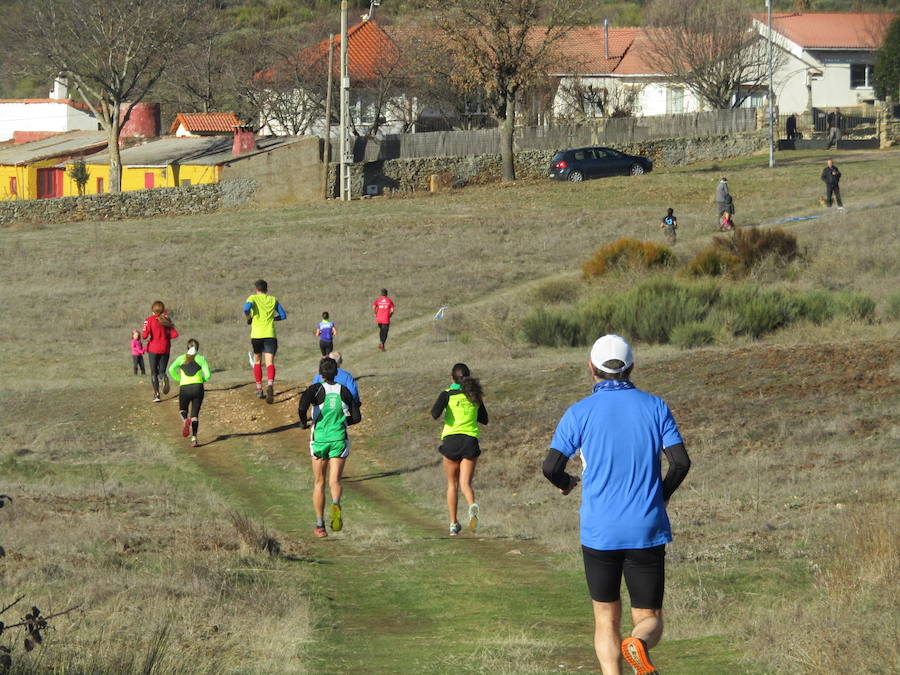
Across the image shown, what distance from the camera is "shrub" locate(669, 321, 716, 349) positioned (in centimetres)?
2341

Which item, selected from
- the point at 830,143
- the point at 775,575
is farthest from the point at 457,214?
the point at 775,575

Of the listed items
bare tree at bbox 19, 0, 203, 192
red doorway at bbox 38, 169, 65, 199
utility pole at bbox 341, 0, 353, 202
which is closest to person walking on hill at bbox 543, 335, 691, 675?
utility pole at bbox 341, 0, 353, 202

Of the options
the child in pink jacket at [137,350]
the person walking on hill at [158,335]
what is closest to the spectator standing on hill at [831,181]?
the child in pink jacket at [137,350]

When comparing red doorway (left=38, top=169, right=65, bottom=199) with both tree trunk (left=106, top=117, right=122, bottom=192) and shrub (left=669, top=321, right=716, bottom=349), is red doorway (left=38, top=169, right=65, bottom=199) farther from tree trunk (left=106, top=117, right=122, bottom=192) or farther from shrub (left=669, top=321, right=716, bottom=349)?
shrub (left=669, top=321, right=716, bottom=349)

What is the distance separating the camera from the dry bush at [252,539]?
1009cm

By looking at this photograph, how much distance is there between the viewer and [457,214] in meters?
46.8

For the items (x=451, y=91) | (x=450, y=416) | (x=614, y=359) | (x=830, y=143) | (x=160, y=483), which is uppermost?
(x=451, y=91)

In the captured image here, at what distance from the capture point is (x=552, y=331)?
25.7m

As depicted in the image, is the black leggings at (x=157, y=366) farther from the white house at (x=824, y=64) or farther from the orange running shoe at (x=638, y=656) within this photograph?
the white house at (x=824, y=64)

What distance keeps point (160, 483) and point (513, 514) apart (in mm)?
5019

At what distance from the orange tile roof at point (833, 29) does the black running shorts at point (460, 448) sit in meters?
64.9

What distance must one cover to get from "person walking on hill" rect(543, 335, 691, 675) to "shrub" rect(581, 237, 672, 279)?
2614 cm

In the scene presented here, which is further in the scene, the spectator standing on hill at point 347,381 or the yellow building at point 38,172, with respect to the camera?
the yellow building at point 38,172

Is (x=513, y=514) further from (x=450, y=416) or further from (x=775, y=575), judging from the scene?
(x=775, y=575)
